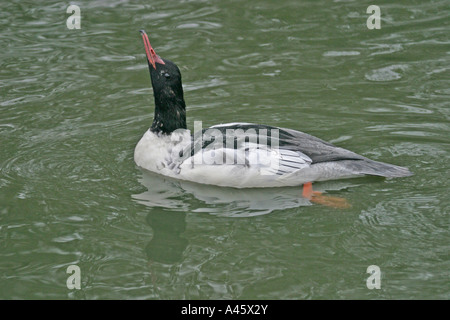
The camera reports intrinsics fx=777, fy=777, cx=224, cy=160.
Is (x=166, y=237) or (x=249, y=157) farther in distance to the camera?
(x=249, y=157)

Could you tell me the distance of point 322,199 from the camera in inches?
294

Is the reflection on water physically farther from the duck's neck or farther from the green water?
the duck's neck

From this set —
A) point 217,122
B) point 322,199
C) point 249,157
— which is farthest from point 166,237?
point 217,122

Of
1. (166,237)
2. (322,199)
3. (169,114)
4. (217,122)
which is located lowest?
(166,237)

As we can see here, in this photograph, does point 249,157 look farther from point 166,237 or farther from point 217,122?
point 217,122

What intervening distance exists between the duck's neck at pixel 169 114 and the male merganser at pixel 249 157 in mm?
10

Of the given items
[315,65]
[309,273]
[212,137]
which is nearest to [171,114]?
[212,137]

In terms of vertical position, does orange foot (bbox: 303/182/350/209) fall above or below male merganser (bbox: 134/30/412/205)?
below

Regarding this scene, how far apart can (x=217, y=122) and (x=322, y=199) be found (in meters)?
2.35

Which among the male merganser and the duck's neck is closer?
the male merganser

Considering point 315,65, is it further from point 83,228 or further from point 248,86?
point 83,228

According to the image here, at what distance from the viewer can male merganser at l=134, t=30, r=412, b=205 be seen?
7711mm

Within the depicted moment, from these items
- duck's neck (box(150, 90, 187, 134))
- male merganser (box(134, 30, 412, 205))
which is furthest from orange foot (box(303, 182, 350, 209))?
duck's neck (box(150, 90, 187, 134))

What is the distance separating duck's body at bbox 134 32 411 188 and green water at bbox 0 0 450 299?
0.15m
